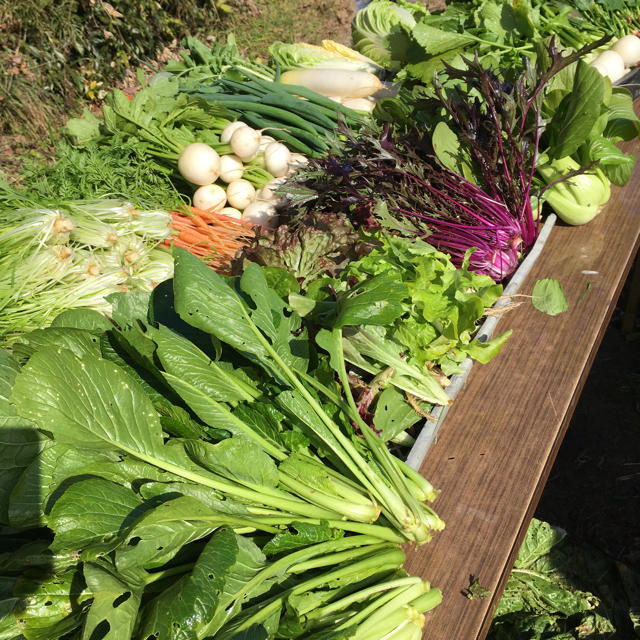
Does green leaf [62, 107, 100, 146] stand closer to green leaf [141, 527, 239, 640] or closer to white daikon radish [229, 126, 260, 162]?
white daikon radish [229, 126, 260, 162]

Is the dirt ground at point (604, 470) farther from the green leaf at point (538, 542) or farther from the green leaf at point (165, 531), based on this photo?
the green leaf at point (165, 531)

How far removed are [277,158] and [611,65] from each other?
6.40 feet

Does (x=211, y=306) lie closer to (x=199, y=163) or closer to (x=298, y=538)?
(x=298, y=538)

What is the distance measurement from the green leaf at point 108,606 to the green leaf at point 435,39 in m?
2.66

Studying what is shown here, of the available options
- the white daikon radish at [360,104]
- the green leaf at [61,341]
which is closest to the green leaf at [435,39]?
the white daikon radish at [360,104]

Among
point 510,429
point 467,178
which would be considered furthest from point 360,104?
point 510,429

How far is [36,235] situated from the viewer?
2.19m

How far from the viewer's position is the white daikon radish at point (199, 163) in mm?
2600

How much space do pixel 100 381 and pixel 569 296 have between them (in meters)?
1.62

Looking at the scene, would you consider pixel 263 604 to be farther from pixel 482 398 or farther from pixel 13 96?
pixel 13 96

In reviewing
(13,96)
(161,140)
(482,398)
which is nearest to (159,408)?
(482,398)

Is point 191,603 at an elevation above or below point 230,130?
below

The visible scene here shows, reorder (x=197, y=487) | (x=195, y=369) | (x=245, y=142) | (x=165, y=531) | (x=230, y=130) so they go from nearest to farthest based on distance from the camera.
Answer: (x=165, y=531) → (x=197, y=487) → (x=195, y=369) → (x=245, y=142) → (x=230, y=130)

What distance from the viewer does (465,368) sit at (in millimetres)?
1545
